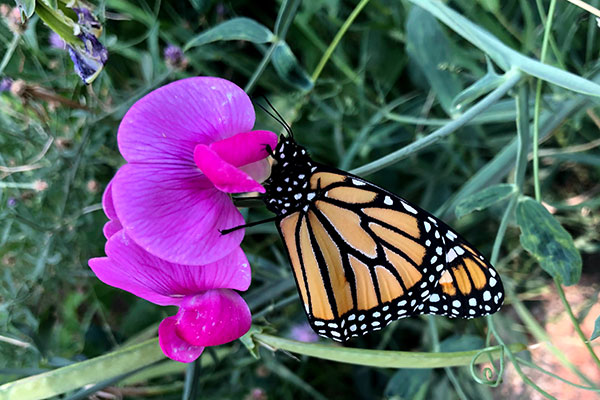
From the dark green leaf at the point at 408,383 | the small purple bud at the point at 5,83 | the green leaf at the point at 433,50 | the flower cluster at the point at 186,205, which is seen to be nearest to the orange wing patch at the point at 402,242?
the flower cluster at the point at 186,205

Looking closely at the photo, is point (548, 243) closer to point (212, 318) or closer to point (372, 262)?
point (372, 262)

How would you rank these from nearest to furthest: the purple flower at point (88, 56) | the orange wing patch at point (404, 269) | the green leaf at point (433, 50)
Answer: the purple flower at point (88, 56) → the orange wing patch at point (404, 269) → the green leaf at point (433, 50)

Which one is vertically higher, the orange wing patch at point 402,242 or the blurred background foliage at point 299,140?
the orange wing patch at point 402,242

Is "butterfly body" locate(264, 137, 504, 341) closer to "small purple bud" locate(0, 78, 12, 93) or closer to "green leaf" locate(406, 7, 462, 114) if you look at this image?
"green leaf" locate(406, 7, 462, 114)

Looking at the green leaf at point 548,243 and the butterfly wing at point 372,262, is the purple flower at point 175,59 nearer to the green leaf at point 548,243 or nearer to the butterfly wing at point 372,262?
the butterfly wing at point 372,262

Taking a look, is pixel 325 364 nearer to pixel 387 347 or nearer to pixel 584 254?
pixel 387 347

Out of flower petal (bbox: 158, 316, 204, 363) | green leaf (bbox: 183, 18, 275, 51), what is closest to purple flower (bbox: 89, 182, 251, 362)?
flower petal (bbox: 158, 316, 204, 363)
